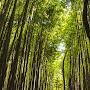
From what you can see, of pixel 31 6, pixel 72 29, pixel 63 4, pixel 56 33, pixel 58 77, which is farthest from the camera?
pixel 58 77

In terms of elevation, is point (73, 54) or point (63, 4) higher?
point (63, 4)

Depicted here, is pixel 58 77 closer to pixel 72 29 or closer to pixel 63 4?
pixel 72 29

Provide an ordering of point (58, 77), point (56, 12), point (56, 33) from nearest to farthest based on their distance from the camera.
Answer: point (56, 12), point (56, 33), point (58, 77)

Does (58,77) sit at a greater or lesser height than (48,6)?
lesser

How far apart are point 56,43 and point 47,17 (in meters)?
3.73

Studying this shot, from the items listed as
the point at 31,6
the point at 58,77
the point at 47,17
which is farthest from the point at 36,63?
the point at 58,77

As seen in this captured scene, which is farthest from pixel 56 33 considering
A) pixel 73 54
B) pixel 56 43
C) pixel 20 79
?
pixel 20 79

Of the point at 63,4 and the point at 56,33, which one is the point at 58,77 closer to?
the point at 56,33

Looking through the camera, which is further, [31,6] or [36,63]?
[36,63]

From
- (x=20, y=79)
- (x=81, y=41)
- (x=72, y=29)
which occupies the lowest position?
(x=20, y=79)

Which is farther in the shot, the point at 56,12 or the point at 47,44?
the point at 47,44

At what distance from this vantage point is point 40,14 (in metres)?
12.2

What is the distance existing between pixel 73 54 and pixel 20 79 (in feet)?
17.5

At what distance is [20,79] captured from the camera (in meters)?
12.4
